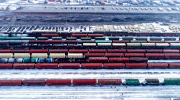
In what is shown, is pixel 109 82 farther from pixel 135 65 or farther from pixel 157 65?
pixel 157 65

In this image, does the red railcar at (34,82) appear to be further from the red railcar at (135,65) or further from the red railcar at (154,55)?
the red railcar at (154,55)

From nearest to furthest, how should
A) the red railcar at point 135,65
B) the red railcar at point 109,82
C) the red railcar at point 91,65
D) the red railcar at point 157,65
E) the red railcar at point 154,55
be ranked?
1. the red railcar at point 109,82
2. the red railcar at point 91,65
3. the red railcar at point 135,65
4. the red railcar at point 157,65
5. the red railcar at point 154,55

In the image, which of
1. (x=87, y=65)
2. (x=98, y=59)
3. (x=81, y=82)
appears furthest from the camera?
(x=98, y=59)

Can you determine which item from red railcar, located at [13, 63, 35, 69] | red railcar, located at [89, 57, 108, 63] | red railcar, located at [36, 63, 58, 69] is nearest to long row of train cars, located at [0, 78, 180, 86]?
red railcar, located at [36, 63, 58, 69]

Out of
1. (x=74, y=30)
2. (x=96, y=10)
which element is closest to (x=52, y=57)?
(x=74, y=30)

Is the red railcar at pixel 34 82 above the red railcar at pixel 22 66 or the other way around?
the other way around

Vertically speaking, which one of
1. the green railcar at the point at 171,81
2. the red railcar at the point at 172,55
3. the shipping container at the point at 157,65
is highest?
the red railcar at the point at 172,55

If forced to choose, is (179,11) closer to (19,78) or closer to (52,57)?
(52,57)

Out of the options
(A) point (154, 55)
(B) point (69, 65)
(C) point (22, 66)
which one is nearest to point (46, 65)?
(B) point (69, 65)

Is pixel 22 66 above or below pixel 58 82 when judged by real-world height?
above

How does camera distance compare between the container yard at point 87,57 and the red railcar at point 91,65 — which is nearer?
the container yard at point 87,57

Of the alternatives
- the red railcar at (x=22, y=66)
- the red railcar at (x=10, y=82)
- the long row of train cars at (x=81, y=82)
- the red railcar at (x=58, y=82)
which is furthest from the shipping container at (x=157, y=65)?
the red railcar at (x=10, y=82)
